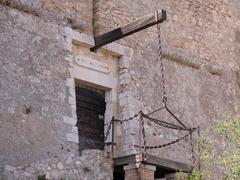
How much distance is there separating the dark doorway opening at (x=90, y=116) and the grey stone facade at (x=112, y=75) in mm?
227

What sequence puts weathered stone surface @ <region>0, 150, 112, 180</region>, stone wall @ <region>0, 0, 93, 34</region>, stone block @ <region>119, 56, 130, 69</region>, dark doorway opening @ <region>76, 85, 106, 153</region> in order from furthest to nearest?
stone block @ <region>119, 56, 130, 69</region>, dark doorway opening @ <region>76, 85, 106, 153</region>, stone wall @ <region>0, 0, 93, 34</region>, weathered stone surface @ <region>0, 150, 112, 180</region>

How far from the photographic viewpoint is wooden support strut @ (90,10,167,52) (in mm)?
10273

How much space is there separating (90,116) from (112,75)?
0.96 m

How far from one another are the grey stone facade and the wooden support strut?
26cm

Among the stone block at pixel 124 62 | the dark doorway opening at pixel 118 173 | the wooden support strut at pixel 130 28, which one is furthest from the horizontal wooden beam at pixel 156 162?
the stone block at pixel 124 62

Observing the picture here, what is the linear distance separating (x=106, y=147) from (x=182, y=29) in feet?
13.0

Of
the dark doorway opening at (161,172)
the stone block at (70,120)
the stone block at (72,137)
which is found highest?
the stone block at (70,120)

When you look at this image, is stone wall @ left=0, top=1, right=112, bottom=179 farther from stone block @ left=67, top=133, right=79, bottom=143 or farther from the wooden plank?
the wooden plank

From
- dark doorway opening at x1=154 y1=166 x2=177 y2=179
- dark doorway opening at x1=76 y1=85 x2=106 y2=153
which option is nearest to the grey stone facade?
dark doorway opening at x1=76 y1=85 x2=106 y2=153

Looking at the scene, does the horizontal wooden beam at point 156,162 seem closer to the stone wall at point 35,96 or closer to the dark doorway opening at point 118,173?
the dark doorway opening at point 118,173

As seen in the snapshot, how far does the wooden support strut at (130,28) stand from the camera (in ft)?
33.7

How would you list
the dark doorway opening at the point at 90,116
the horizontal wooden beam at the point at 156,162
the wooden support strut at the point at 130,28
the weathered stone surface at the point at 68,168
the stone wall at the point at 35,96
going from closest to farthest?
the weathered stone surface at the point at 68,168
the stone wall at the point at 35,96
the horizontal wooden beam at the point at 156,162
the wooden support strut at the point at 130,28
the dark doorway opening at the point at 90,116

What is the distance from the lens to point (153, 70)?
12484 mm

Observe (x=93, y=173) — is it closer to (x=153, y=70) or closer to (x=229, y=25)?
(x=153, y=70)
